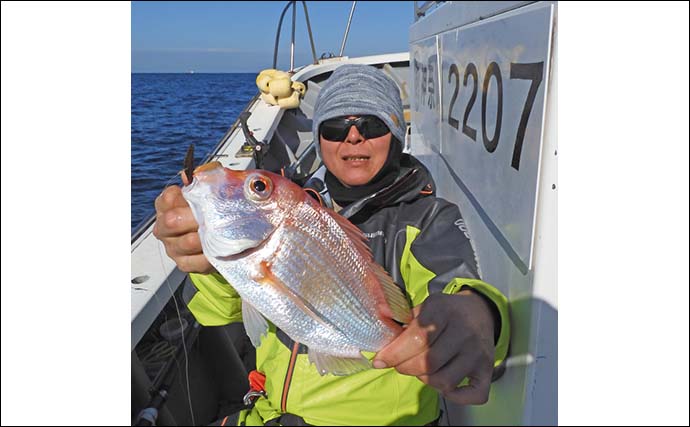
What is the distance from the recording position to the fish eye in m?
1.09

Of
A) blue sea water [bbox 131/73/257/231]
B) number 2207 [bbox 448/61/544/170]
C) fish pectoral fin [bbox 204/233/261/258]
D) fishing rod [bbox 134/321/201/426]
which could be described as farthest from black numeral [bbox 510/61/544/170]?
blue sea water [bbox 131/73/257/231]

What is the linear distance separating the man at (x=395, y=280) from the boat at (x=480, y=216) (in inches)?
4.3

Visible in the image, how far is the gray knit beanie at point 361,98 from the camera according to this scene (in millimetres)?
1609

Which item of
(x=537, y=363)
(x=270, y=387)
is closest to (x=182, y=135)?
(x=270, y=387)

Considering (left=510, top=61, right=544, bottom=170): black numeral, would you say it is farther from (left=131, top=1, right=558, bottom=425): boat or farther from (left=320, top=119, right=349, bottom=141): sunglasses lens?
(left=320, top=119, right=349, bottom=141): sunglasses lens

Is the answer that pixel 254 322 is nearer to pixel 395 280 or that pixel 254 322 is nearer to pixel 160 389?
pixel 395 280

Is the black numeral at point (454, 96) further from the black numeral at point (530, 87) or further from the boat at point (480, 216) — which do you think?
the black numeral at point (530, 87)

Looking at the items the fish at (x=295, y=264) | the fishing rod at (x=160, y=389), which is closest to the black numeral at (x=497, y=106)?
the fish at (x=295, y=264)

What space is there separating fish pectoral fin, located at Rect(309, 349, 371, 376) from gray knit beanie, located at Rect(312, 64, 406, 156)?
81 centimetres

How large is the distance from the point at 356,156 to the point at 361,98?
7.9 inches
